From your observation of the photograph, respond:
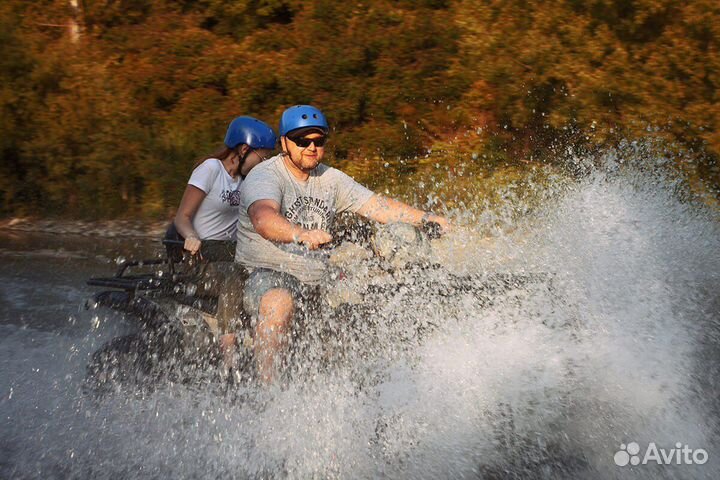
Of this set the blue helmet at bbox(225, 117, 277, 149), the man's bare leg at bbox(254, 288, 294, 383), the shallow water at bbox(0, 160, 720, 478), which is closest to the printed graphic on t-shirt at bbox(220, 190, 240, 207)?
the blue helmet at bbox(225, 117, 277, 149)

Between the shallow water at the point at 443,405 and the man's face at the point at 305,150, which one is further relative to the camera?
the man's face at the point at 305,150

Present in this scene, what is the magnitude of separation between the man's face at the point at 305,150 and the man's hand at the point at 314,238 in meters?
0.78

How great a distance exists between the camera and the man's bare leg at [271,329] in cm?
477

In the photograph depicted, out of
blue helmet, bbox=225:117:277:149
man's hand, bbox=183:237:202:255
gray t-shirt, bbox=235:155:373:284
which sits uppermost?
gray t-shirt, bbox=235:155:373:284

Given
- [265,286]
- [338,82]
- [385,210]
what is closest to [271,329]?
[265,286]

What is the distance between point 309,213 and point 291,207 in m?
0.13

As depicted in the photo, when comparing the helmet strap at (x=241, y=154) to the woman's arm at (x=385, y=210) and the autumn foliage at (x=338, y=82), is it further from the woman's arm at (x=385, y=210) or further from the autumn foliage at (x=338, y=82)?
the autumn foliage at (x=338, y=82)

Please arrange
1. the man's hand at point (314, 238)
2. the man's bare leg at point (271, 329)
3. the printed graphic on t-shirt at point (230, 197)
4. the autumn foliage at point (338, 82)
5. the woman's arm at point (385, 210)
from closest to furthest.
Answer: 1. the man's hand at point (314, 238)
2. the man's bare leg at point (271, 329)
3. the woman's arm at point (385, 210)
4. the printed graphic on t-shirt at point (230, 197)
5. the autumn foliage at point (338, 82)

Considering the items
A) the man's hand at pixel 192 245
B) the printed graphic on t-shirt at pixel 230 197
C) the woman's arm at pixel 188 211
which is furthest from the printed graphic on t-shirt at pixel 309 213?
the printed graphic on t-shirt at pixel 230 197

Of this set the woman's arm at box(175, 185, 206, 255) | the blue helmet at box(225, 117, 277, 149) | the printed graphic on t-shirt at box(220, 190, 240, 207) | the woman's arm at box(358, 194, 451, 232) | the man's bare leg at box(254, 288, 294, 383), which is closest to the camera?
the man's bare leg at box(254, 288, 294, 383)

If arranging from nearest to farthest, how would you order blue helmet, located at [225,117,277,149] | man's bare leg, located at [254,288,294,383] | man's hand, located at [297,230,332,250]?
man's hand, located at [297,230,332,250] → man's bare leg, located at [254,288,294,383] → blue helmet, located at [225,117,277,149]

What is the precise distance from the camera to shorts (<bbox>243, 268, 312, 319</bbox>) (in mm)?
4848

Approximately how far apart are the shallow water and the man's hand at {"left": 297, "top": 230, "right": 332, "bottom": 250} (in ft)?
1.48

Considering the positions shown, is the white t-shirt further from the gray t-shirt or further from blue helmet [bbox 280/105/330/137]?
blue helmet [bbox 280/105/330/137]
